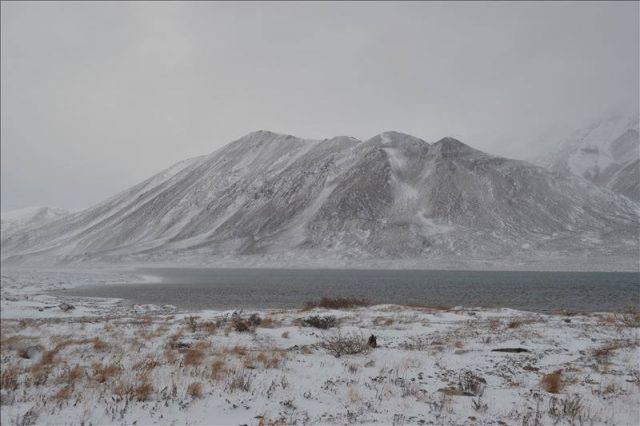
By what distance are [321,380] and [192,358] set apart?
12.0 feet

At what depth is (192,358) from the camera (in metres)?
12.1

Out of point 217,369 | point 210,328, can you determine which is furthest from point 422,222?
point 217,369

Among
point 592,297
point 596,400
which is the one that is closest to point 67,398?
point 596,400

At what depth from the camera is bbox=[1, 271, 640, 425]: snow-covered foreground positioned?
8328 mm

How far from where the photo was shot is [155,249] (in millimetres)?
177875

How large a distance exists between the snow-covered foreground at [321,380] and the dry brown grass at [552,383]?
4 cm

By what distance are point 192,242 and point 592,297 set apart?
15216 centimetres

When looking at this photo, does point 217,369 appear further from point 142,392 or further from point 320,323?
point 320,323

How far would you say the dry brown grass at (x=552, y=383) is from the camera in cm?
1022

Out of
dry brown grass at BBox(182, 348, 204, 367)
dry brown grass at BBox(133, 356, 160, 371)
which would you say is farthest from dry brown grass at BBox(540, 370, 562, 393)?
dry brown grass at BBox(133, 356, 160, 371)

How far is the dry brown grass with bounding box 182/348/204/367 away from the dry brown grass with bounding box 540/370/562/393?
8308 mm

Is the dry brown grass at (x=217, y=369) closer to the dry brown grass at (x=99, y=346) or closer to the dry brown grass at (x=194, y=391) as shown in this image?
the dry brown grass at (x=194, y=391)

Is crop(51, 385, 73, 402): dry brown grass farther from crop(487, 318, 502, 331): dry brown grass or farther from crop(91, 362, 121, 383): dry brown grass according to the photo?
crop(487, 318, 502, 331): dry brown grass

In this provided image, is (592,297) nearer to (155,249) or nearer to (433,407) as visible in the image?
(433,407)
